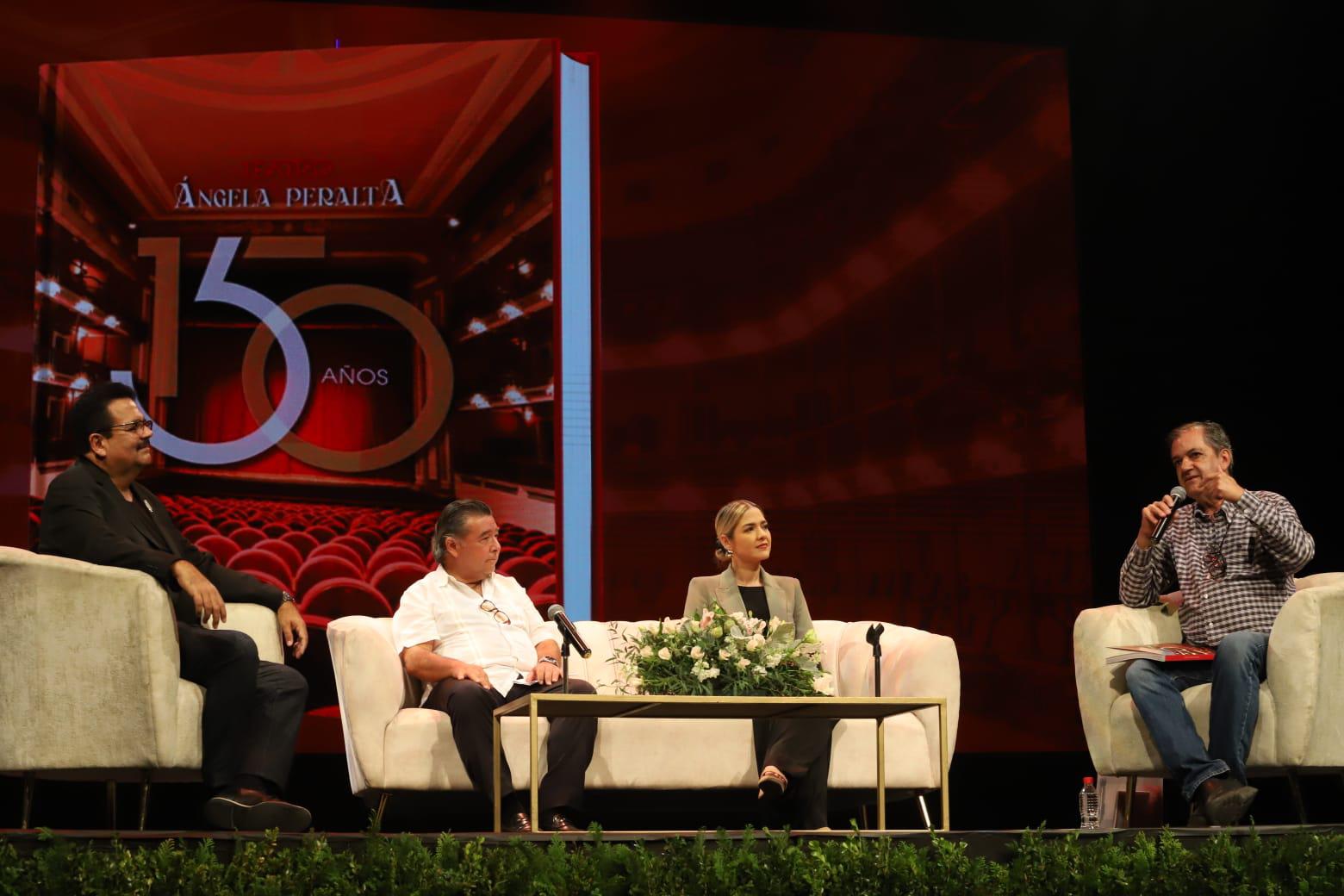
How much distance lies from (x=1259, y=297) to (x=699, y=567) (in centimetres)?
282

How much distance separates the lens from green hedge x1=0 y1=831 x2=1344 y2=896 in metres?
2.63

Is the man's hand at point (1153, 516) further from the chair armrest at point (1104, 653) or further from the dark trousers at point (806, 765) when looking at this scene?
the dark trousers at point (806, 765)

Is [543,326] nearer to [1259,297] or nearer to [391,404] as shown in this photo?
[391,404]

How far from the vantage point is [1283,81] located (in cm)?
647

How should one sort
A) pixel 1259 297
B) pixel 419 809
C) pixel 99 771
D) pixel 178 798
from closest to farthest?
pixel 99 771 → pixel 419 809 → pixel 178 798 → pixel 1259 297

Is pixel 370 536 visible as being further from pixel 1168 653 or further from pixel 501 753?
pixel 1168 653

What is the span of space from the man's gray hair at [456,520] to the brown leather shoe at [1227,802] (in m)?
2.06

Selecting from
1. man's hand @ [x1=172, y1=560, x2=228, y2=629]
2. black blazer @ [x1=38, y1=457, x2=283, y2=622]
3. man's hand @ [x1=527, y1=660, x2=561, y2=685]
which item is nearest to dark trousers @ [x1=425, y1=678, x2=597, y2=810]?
man's hand @ [x1=527, y1=660, x2=561, y2=685]

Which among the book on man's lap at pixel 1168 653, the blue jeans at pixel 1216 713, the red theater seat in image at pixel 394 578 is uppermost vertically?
the red theater seat in image at pixel 394 578

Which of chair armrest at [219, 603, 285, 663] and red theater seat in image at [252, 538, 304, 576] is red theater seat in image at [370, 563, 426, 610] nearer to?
red theater seat in image at [252, 538, 304, 576]

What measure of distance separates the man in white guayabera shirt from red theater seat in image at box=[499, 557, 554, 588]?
4.62ft

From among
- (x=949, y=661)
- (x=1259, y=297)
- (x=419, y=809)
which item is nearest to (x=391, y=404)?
(x=419, y=809)

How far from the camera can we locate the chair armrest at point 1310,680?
374 cm

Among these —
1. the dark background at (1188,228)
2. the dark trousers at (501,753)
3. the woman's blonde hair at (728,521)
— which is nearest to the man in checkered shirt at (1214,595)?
the woman's blonde hair at (728,521)
